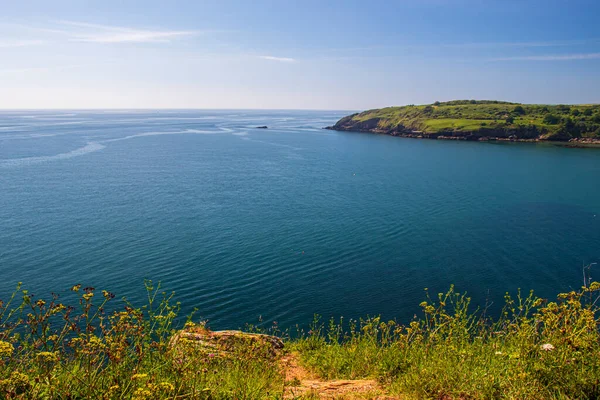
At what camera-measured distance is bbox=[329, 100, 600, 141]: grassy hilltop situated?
128750 mm

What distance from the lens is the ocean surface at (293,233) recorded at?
27.2 metres

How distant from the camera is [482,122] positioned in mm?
141500

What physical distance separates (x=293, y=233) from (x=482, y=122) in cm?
12690

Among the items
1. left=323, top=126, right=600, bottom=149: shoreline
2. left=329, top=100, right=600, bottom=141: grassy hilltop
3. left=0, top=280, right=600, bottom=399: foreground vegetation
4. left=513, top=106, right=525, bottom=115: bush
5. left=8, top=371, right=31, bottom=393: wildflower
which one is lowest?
left=0, top=280, right=600, bottom=399: foreground vegetation

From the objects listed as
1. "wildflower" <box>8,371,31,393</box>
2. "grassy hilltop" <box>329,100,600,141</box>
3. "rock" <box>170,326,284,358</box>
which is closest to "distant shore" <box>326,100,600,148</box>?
"grassy hilltop" <box>329,100,600,141</box>

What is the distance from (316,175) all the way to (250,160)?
2198cm

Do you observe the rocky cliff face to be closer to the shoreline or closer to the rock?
the shoreline

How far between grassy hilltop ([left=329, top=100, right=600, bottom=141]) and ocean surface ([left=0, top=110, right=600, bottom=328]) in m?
58.0

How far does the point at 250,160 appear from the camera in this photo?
8788 centimetres

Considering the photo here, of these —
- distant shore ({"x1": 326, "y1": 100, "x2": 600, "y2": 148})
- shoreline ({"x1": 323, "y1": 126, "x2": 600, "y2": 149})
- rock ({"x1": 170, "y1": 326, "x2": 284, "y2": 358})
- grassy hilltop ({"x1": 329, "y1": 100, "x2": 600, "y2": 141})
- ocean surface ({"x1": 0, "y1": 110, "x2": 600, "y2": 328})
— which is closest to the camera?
rock ({"x1": 170, "y1": 326, "x2": 284, "y2": 358})

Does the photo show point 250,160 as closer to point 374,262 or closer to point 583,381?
point 374,262

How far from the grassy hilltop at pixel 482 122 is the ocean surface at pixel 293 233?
58.0 metres

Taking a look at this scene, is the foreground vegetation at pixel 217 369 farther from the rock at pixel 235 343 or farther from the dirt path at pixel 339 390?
the rock at pixel 235 343

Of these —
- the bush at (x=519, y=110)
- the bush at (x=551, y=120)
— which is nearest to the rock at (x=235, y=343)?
the bush at (x=551, y=120)
